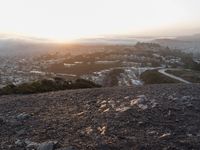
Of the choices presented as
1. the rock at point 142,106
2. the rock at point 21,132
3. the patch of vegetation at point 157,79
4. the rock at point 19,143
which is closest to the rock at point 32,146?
the rock at point 19,143

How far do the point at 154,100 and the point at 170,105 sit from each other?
0.95 metres

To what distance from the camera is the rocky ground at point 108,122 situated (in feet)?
35.0

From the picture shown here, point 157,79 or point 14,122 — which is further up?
point 14,122

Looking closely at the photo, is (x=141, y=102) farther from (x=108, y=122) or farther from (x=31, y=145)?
(x=31, y=145)

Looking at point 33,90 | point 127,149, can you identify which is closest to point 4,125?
point 127,149

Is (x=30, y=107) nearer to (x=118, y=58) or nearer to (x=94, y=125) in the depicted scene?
(x=94, y=125)

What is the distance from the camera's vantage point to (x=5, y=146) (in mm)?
11438

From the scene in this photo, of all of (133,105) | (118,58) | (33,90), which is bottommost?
(118,58)

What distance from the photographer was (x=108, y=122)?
12.5 metres

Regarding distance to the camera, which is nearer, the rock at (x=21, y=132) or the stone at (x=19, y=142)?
the stone at (x=19, y=142)

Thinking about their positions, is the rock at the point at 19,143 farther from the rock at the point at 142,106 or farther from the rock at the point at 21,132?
the rock at the point at 142,106

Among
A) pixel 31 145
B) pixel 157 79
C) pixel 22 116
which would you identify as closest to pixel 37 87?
pixel 22 116

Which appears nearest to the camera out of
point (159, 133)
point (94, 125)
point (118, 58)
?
point (159, 133)

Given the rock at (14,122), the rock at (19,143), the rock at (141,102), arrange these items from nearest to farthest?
1. the rock at (19,143)
2. the rock at (14,122)
3. the rock at (141,102)
